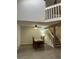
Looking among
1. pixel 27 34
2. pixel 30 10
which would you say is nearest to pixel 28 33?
pixel 27 34

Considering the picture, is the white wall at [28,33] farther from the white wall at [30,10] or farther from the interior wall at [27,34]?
the white wall at [30,10]

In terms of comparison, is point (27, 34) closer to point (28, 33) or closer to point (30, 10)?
point (28, 33)

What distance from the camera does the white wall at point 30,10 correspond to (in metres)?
7.80

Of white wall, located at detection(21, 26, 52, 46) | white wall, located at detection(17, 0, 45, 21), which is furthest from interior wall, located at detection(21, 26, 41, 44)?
white wall, located at detection(17, 0, 45, 21)

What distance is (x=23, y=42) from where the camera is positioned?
44.3ft

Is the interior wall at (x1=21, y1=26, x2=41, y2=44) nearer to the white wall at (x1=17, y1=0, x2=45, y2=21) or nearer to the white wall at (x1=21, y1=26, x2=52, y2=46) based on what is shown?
the white wall at (x1=21, y1=26, x2=52, y2=46)

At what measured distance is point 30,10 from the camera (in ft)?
26.7
